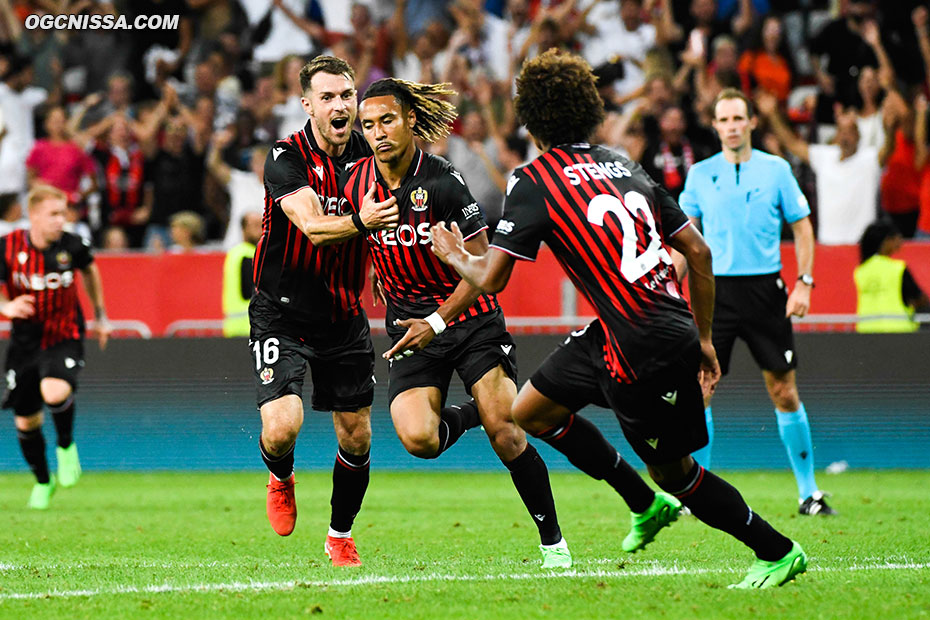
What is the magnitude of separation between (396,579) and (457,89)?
993 centimetres

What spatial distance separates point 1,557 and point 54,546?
572mm

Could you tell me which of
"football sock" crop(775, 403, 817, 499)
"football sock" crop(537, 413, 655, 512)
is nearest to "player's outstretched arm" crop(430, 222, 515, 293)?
"football sock" crop(537, 413, 655, 512)

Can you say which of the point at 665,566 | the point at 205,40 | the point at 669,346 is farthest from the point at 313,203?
the point at 205,40

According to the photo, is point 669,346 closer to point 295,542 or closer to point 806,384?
point 295,542

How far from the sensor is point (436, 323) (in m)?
6.22

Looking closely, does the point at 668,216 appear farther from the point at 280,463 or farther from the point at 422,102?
the point at 280,463

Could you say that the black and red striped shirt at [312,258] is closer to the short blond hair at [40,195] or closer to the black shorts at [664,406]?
the black shorts at [664,406]

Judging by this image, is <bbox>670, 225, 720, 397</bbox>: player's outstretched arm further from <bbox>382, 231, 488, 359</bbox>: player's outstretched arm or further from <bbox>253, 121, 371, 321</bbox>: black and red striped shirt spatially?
<bbox>253, 121, 371, 321</bbox>: black and red striped shirt

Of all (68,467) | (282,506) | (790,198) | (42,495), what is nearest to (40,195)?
(68,467)

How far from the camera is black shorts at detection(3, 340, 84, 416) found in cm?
1070

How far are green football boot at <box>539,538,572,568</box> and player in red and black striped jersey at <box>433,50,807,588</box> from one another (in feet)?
3.62

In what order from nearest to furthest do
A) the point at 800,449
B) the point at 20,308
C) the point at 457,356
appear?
the point at 457,356
the point at 800,449
the point at 20,308

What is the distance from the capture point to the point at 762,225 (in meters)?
8.98

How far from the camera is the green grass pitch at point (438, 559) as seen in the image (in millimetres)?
5254
